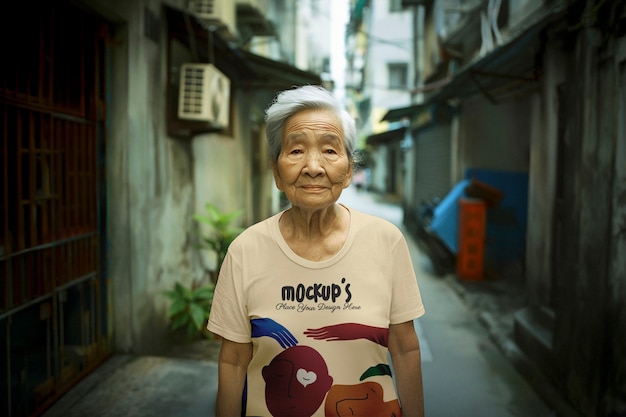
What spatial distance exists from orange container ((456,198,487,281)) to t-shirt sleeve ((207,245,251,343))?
7214 millimetres

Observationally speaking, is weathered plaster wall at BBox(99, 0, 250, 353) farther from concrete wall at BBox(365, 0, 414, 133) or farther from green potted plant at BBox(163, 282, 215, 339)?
concrete wall at BBox(365, 0, 414, 133)

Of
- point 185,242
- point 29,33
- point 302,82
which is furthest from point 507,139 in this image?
point 29,33

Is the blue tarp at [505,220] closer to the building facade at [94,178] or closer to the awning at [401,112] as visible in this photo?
the awning at [401,112]

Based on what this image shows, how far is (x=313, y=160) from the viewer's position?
1.87 m

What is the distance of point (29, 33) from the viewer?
353 cm

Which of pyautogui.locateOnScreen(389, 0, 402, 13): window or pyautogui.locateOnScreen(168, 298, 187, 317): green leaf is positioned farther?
pyautogui.locateOnScreen(389, 0, 402, 13): window

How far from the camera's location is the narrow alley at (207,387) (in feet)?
12.9

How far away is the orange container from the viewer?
8477 millimetres

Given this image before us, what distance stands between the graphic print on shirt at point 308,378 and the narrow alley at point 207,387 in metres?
2.30

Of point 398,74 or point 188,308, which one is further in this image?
point 398,74

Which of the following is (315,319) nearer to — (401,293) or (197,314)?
(401,293)

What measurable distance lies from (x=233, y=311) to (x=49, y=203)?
262 centimetres

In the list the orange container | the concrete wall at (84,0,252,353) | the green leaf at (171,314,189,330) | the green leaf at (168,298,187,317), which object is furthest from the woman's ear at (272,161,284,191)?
the orange container

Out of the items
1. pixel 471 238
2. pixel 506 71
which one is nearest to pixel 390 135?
pixel 471 238
